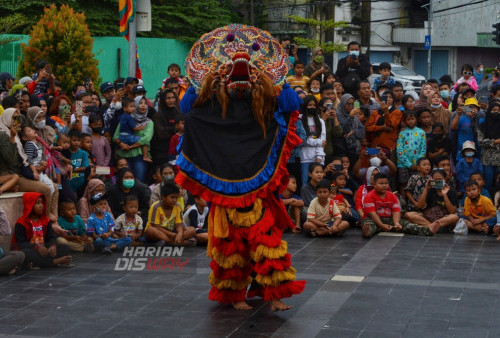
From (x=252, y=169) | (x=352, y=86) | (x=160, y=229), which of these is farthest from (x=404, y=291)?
(x=352, y=86)

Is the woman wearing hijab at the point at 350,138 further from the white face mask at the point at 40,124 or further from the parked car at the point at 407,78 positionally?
the parked car at the point at 407,78

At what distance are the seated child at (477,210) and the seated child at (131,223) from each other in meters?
4.41

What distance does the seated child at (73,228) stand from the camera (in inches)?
427

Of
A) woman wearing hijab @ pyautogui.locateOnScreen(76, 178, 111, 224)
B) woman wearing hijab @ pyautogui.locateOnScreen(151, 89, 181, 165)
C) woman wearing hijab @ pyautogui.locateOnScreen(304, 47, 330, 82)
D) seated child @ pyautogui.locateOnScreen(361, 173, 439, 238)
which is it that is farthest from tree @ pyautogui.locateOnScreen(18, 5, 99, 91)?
seated child @ pyautogui.locateOnScreen(361, 173, 439, 238)

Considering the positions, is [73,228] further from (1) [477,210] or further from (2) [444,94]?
(2) [444,94]

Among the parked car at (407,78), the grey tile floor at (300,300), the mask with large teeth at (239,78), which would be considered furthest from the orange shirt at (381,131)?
the parked car at (407,78)

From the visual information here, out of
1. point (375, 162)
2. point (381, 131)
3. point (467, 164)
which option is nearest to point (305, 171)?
point (375, 162)

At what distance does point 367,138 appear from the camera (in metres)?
14.0

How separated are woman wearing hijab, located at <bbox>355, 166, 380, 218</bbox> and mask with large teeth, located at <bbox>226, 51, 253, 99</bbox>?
4.92 m

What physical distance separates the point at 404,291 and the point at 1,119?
5.17 metres

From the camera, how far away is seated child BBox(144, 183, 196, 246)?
1125 cm

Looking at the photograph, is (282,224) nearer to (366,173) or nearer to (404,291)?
(404,291)

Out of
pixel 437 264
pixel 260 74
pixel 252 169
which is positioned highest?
pixel 260 74

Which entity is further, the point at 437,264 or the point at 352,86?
the point at 352,86
